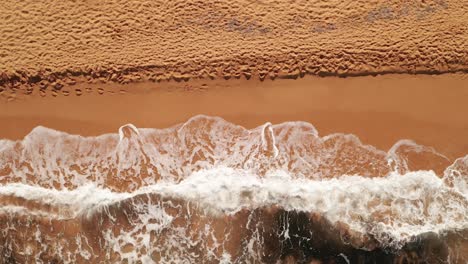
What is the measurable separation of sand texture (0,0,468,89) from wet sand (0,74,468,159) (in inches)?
4.2

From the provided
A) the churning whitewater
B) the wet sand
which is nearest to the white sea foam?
the churning whitewater

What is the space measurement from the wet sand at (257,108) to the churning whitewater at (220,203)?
0.17 m

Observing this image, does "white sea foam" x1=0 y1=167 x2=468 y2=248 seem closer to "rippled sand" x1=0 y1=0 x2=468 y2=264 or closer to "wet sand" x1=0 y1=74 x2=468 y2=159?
"rippled sand" x1=0 y1=0 x2=468 y2=264

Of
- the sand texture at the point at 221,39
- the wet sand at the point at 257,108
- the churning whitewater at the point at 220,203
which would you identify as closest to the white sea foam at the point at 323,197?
the churning whitewater at the point at 220,203

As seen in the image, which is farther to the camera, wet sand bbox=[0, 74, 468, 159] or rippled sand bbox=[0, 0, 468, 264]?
wet sand bbox=[0, 74, 468, 159]

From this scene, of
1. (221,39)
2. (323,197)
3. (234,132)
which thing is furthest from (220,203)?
(221,39)

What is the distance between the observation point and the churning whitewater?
417 centimetres

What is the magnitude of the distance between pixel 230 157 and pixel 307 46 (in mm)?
1234

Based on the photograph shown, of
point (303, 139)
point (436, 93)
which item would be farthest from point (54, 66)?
point (436, 93)

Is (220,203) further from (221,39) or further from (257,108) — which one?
(221,39)

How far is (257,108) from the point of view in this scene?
4352mm

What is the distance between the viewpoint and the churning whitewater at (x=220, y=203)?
164 inches

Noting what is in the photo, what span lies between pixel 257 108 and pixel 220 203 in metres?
0.92

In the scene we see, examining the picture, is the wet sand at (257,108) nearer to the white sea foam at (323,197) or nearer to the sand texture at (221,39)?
the sand texture at (221,39)
